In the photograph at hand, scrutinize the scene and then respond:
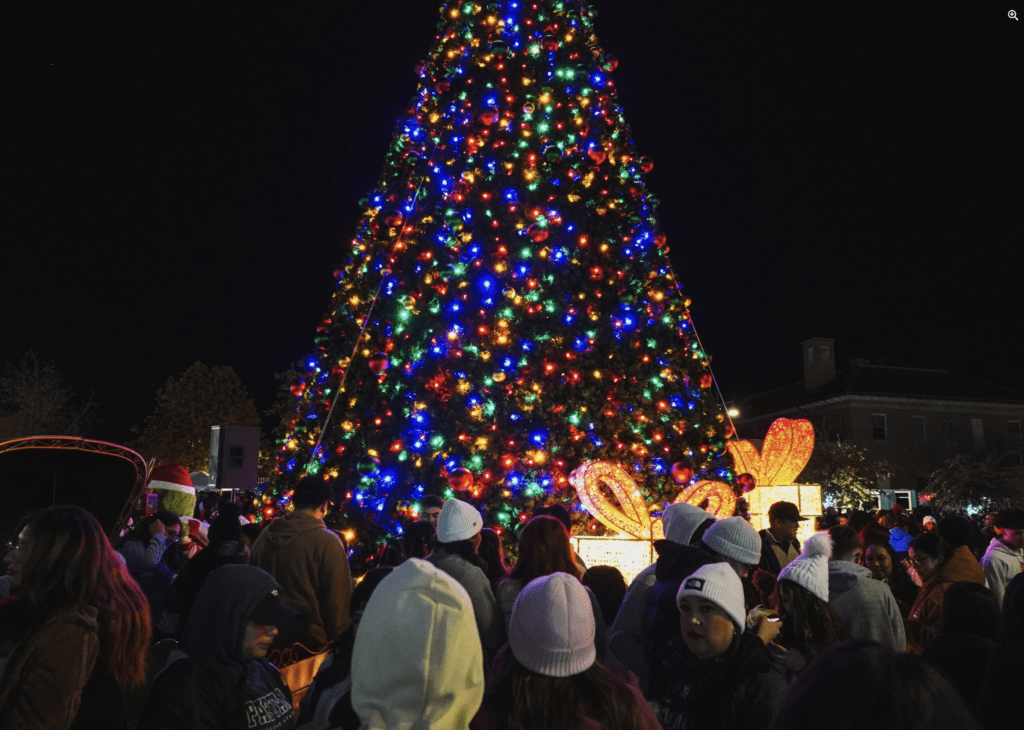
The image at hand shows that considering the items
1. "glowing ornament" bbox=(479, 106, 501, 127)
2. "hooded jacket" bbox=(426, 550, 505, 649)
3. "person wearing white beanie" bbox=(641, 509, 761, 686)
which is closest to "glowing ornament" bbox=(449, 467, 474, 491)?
"hooded jacket" bbox=(426, 550, 505, 649)

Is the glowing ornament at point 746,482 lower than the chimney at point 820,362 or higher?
lower

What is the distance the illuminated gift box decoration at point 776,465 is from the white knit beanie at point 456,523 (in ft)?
18.2

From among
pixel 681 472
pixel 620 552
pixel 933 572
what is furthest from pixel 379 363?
pixel 933 572

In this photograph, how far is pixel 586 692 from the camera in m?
2.37

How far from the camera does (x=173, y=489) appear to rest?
43.2 ft

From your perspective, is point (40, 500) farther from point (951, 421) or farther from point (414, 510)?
point (951, 421)

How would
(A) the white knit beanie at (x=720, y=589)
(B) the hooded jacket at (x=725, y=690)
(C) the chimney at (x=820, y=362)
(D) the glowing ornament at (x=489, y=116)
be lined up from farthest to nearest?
1. (C) the chimney at (x=820, y=362)
2. (D) the glowing ornament at (x=489, y=116)
3. (A) the white knit beanie at (x=720, y=589)
4. (B) the hooded jacket at (x=725, y=690)

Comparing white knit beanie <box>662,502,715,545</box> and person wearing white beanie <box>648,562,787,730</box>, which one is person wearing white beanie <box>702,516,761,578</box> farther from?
person wearing white beanie <box>648,562,787,730</box>

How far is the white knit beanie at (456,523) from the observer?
192 inches

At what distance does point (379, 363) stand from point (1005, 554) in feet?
21.7

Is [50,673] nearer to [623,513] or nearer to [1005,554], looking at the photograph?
[623,513]

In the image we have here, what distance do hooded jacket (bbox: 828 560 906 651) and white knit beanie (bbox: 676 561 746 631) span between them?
1.69 m

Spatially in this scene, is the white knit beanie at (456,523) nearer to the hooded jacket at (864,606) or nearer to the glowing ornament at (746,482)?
the hooded jacket at (864,606)

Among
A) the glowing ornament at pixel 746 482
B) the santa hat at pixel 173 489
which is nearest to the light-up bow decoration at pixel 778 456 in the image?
the glowing ornament at pixel 746 482
